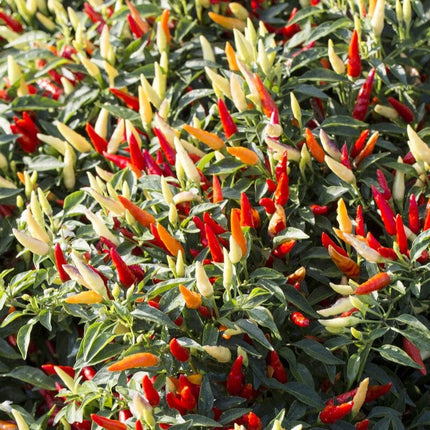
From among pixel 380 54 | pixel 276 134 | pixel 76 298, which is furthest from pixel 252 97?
pixel 76 298

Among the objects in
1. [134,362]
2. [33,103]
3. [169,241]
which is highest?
[33,103]

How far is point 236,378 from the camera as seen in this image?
2148 mm

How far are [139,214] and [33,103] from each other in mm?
886

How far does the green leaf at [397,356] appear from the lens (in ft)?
6.97

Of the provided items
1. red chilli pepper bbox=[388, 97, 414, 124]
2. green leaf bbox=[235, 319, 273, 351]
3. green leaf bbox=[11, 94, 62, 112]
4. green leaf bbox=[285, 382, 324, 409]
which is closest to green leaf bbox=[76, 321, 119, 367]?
green leaf bbox=[235, 319, 273, 351]

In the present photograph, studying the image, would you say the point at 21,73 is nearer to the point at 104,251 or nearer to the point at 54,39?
the point at 54,39

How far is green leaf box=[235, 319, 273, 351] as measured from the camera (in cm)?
206

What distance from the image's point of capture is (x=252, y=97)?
2.47 meters

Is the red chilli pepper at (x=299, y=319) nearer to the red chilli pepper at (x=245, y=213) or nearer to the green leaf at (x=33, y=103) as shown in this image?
the red chilli pepper at (x=245, y=213)

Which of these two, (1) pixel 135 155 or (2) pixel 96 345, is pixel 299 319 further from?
(1) pixel 135 155

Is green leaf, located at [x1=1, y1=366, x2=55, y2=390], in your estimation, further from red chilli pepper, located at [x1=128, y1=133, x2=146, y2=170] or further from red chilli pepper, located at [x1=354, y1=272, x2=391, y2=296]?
red chilli pepper, located at [x1=354, y1=272, x2=391, y2=296]

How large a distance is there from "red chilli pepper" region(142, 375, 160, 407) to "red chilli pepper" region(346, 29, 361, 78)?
128 centimetres

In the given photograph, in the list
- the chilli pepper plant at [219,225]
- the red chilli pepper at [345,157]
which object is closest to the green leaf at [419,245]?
the chilli pepper plant at [219,225]

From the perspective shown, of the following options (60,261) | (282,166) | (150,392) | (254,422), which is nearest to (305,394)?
(254,422)
